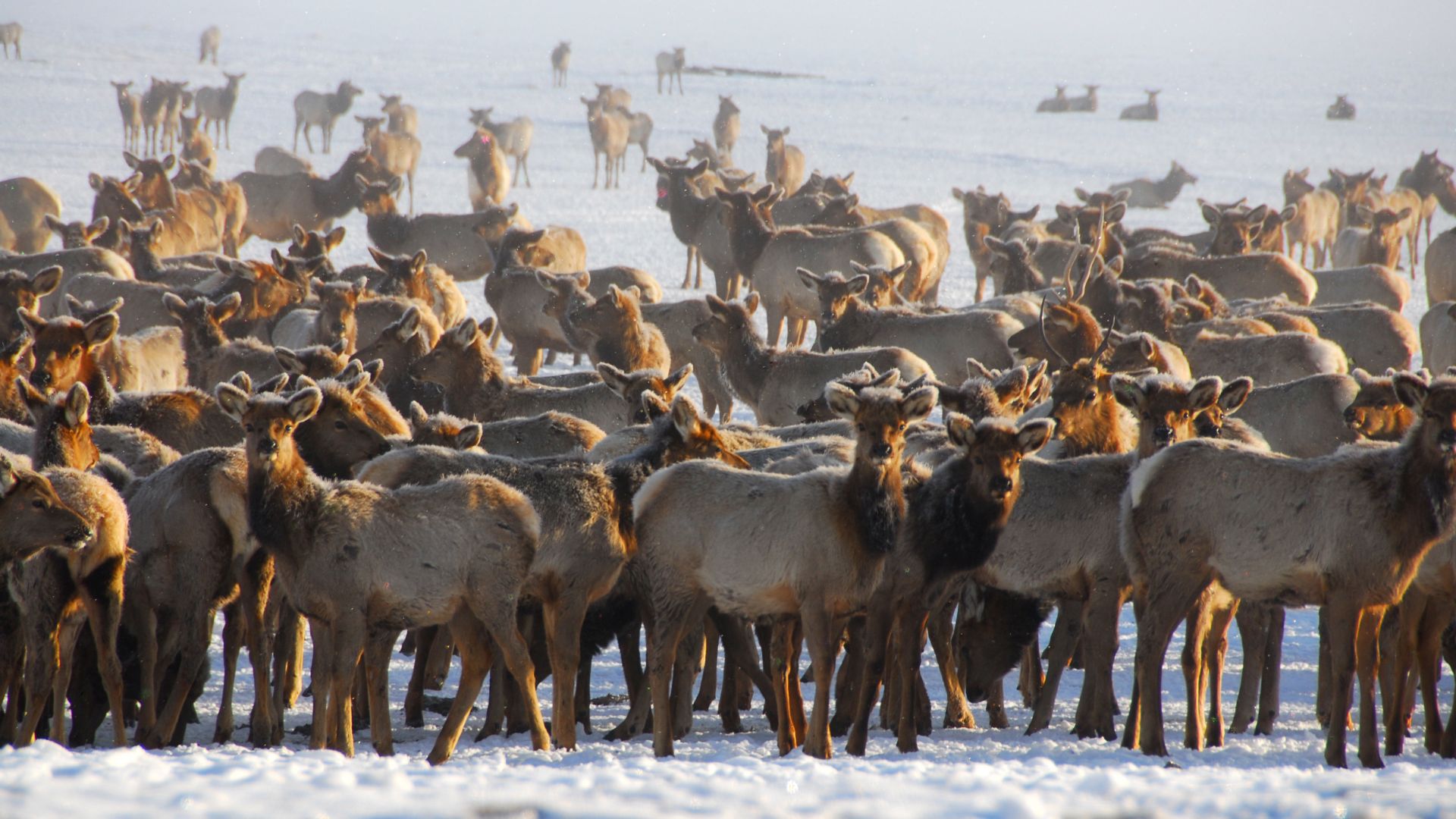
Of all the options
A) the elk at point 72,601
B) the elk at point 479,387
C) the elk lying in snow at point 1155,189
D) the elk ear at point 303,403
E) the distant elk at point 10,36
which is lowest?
the elk at point 72,601

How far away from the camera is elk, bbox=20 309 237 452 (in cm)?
875

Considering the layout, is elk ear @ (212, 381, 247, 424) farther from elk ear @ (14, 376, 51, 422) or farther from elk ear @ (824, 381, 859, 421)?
elk ear @ (824, 381, 859, 421)

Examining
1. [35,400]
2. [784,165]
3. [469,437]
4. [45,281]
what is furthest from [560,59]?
[35,400]

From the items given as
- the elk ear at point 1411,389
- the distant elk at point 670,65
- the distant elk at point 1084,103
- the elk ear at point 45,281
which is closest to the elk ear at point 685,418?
the elk ear at point 1411,389

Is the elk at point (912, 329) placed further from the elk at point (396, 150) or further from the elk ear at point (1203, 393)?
the elk at point (396, 150)

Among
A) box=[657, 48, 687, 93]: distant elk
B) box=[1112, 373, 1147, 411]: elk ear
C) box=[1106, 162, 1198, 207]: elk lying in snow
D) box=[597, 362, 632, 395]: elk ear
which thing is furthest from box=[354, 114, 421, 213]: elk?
box=[657, 48, 687, 93]: distant elk

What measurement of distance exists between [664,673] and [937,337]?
7348mm

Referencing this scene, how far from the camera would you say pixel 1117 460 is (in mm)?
7402

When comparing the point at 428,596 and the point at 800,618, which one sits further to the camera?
the point at 800,618

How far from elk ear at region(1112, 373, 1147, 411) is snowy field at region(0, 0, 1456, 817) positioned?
1557mm

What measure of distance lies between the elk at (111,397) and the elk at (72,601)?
2.40 m

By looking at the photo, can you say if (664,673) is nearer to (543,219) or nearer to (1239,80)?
(543,219)

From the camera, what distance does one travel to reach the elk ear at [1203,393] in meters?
7.41

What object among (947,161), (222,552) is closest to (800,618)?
(222,552)
